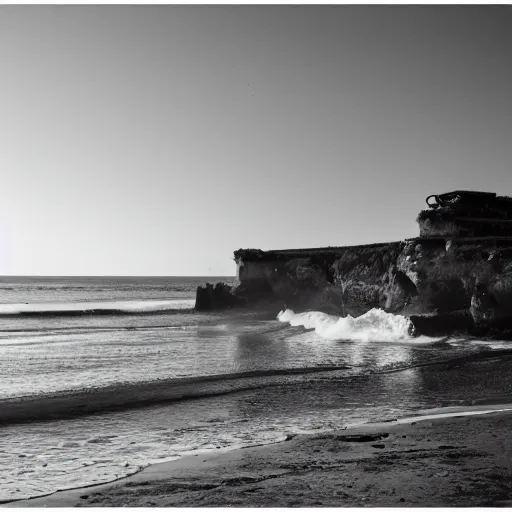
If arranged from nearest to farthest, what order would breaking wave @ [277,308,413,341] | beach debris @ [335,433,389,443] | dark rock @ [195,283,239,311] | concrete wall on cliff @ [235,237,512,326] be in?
1. beach debris @ [335,433,389,443]
2. concrete wall on cliff @ [235,237,512,326]
3. breaking wave @ [277,308,413,341]
4. dark rock @ [195,283,239,311]

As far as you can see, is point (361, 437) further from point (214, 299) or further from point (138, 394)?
point (214, 299)

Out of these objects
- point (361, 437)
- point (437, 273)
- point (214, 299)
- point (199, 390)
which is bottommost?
point (199, 390)

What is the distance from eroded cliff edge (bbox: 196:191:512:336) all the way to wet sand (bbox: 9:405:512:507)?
54.4 feet

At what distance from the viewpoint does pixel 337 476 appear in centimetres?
675

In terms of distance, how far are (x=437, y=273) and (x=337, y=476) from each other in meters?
23.0

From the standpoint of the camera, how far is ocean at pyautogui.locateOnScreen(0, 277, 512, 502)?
328 inches

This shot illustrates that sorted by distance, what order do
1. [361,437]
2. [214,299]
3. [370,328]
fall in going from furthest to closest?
[214,299] → [370,328] → [361,437]

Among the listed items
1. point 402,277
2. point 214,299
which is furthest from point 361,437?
point 214,299

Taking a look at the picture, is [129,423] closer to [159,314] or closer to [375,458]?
[375,458]

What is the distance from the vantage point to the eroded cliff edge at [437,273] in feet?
80.6

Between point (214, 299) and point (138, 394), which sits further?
point (214, 299)

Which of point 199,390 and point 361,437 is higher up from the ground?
point 361,437

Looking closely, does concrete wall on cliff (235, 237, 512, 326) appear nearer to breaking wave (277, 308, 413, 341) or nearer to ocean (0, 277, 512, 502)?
breaking wave (277, 308, 413, 341)

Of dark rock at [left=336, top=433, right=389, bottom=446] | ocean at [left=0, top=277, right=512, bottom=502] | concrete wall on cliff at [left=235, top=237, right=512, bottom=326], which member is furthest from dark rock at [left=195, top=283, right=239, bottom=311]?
dark rock at [left=336, top=433, right=389, bottom=446]
